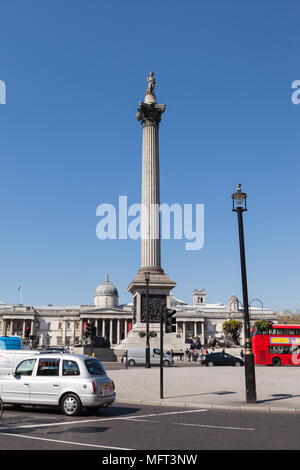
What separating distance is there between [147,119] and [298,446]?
2110 inches

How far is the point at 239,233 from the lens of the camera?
18234 millimetres

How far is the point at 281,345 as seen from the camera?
1654 inches

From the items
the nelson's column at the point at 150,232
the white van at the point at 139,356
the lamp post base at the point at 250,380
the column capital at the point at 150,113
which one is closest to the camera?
the lamp post base at the point at 250,380

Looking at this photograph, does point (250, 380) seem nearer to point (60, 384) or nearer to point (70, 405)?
point (70, 405)

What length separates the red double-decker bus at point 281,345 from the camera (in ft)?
137

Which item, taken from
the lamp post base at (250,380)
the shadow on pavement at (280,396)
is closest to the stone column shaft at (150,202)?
the shadow on pavement at (280,396)

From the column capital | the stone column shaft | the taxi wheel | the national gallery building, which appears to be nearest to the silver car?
the taxi wheel

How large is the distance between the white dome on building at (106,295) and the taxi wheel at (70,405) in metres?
138

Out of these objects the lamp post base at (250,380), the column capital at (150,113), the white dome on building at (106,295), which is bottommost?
the lamp post base at (250,380)

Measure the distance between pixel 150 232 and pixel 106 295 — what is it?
98.6m

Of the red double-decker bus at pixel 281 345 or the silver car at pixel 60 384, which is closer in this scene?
the silver car at pixel 60 384

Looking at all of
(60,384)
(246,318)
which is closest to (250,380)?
(246,318)

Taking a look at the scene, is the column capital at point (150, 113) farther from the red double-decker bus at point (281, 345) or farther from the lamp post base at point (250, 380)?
the lamp post base at point (250, 380)

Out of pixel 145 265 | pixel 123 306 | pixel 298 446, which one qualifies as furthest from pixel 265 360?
pixel 123 306
